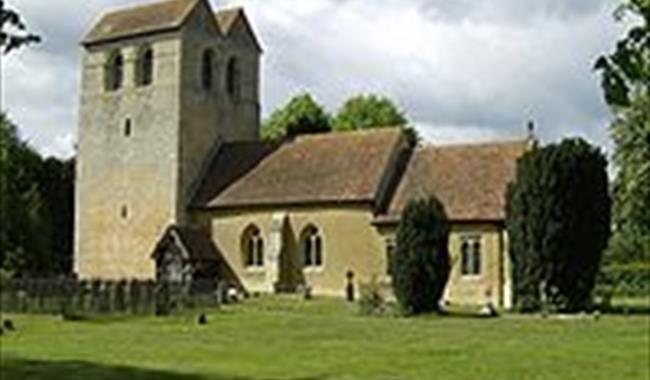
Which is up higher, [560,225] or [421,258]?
[560,225]

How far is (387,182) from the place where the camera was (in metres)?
51.8

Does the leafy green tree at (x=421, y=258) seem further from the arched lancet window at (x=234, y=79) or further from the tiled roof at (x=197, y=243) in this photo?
the arched lancet window at (x=234, y=79)

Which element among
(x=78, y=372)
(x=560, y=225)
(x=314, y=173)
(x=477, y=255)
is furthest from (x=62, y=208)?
(x=78, y=372)

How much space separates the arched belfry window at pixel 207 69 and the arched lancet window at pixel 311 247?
10.3m

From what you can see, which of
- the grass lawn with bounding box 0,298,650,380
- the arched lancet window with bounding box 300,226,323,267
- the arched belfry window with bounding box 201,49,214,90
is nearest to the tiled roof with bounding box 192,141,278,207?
the arched belfry window with bounding box 201,49,214,90

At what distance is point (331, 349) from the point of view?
2555 centimetres

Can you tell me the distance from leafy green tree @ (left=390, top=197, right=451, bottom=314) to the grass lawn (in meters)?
3.27

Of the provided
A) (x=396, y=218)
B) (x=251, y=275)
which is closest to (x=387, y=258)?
(x=396, y=218)

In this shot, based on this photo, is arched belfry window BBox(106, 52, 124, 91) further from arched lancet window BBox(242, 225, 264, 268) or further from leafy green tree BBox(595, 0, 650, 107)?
leafy green tree BBox(595, 0, 650, 107)

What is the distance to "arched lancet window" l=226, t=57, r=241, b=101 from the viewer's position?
6028 cm

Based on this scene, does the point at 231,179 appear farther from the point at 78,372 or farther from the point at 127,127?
the point at 78,372

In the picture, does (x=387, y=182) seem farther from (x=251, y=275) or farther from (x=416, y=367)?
(x=416, y=367)

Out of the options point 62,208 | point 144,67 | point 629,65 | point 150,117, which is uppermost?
point 144,67

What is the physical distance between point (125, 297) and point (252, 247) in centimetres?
1929
